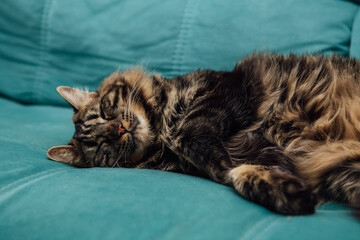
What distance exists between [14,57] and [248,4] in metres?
1.67

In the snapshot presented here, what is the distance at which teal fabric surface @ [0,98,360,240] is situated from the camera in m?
0.81

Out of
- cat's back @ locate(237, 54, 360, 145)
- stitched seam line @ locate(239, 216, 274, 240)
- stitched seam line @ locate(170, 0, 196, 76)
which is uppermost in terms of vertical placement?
stitched seam line @ locate(170, 0, 196, 76)

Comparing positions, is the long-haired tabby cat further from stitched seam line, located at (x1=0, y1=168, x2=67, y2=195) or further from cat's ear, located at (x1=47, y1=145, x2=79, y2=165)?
stitched seam line, located at (x1=0, y1=168, x2=67, y2=195)

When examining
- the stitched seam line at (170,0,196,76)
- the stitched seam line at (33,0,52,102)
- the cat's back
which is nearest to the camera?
the cat's back

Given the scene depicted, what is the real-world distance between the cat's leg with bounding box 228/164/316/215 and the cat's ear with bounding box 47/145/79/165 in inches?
29.2

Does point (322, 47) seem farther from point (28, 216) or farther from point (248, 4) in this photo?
point (28, 216)

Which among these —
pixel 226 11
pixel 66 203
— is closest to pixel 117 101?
pixel 66 203

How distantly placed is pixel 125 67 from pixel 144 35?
0.25 m

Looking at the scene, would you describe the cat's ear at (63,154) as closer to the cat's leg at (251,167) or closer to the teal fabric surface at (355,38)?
the cat's leg at (251,167)

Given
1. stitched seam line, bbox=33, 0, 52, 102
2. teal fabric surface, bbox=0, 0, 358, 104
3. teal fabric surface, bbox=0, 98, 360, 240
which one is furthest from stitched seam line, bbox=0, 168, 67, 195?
stitched seam line, bbox=33, 0, 52, 102

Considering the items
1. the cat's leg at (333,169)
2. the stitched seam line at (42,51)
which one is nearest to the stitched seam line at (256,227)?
the cat's leg at (333,169)

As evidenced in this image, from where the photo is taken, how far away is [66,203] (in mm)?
918

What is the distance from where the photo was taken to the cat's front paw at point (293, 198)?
894mm

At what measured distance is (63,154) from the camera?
4.49ft
